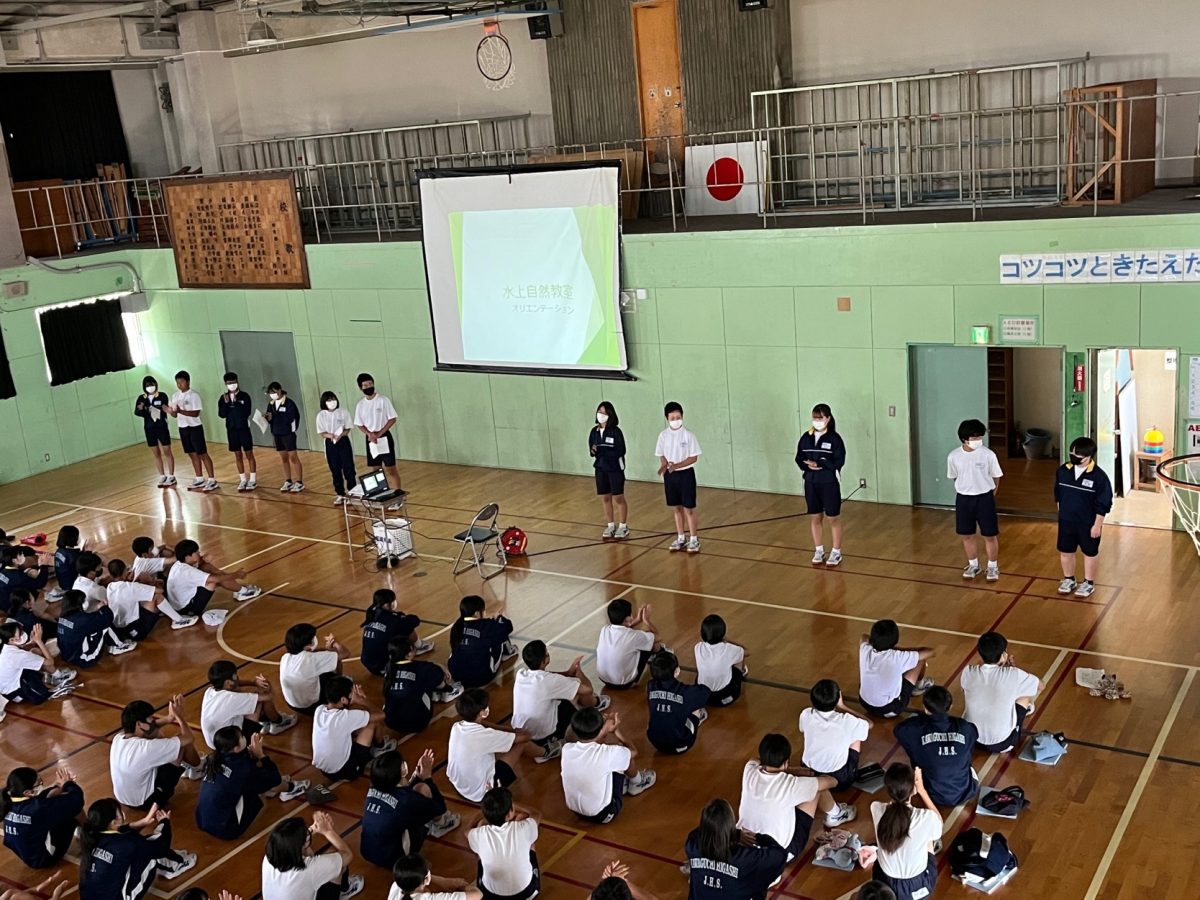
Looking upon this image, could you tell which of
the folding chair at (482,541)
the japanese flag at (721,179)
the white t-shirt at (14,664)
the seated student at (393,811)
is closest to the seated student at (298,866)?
the seated student at (393,811)

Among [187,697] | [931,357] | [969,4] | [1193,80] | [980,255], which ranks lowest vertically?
[187,697]

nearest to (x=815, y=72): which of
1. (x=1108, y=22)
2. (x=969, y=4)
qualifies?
(x=969, y=4)

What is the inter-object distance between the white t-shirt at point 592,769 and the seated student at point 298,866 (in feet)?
5.80

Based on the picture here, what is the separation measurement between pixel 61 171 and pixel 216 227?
6082mm

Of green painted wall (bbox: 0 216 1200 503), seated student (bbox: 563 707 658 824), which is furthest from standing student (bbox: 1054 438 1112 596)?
seated student (bbox: 563 707 658 824)

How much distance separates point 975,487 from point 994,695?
153 inches

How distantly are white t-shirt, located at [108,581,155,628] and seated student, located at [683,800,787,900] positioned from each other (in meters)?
8.16

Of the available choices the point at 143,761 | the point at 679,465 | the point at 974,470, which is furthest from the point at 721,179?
the point at 143,761

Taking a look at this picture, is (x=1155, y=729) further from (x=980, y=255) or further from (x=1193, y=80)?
(x=1193, y=80)

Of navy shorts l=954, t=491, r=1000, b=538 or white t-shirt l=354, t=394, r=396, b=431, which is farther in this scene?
white t-shirt l=354, t=394, r=396, b=431

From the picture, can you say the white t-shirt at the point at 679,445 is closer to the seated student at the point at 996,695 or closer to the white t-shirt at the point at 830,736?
the seated student at the point at 996,695

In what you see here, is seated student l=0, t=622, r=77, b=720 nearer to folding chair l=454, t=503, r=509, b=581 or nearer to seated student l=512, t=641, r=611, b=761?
folding chair l=454, t=503, r=509, b=581

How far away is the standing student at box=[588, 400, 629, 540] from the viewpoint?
14.9 m

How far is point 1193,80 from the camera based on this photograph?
15.1m
